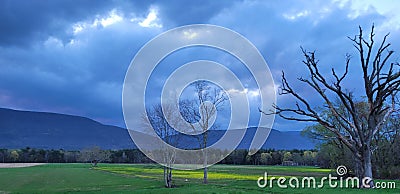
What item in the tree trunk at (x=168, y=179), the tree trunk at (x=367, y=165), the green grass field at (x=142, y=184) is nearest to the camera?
the tree trunk at (x=367, y=165)

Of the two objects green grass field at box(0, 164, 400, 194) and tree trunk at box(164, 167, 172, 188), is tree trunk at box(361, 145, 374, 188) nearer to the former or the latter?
green grass field at box(0, 164, 400, 194)

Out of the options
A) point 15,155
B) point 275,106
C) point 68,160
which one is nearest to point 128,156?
point 68,160

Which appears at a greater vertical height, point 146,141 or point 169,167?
point 146,141

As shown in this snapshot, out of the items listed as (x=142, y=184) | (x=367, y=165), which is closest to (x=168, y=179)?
(x=142, y=184)

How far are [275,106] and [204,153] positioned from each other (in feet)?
73.4

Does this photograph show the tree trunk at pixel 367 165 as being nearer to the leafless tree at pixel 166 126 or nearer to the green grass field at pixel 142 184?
the green grass field at pixel 142 184

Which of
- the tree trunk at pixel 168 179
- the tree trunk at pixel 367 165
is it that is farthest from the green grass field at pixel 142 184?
the tree trunk at pixel 367 165

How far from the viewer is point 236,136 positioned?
39531mm

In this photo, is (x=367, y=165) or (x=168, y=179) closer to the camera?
(x=367, y=165)

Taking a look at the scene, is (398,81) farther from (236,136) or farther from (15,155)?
(15,155)

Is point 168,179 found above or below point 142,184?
above

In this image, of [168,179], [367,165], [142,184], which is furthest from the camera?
[142,184]

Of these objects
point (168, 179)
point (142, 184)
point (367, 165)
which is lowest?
point (142, 184)

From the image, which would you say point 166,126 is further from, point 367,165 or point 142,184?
point 367,165
